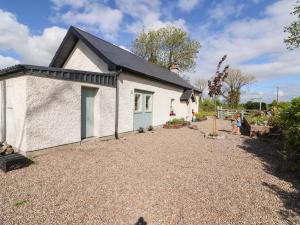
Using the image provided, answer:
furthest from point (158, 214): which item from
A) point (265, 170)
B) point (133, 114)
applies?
point (133, 114)

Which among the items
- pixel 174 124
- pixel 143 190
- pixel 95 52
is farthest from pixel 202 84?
pixel 143 190

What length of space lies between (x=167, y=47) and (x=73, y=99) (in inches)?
1310

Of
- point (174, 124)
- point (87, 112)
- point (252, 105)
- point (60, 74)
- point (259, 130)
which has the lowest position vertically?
point (174, 124)

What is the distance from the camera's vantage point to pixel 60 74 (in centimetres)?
734

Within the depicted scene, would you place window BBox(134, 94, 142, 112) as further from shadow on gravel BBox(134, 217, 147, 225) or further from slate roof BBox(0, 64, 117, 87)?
shadow on gravel BBox(134, 217, 147, 225)

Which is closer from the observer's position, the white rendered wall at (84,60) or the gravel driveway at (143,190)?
the gravel driveway at (143,190)

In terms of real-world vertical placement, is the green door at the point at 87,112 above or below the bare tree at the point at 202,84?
below

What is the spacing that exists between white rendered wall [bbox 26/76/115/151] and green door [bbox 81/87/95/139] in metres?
0.43

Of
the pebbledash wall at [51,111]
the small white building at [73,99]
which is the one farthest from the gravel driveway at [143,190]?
the small white building at [73,99]

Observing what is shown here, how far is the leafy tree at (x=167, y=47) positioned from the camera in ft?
122

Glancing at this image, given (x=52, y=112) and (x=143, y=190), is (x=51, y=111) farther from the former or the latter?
(x=143, y=190)

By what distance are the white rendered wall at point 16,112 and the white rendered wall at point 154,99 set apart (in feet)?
15.5

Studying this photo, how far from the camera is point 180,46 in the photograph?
37969 millimetres

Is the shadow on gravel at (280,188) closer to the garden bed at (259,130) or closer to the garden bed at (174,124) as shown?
the garden bed at (259,130)
